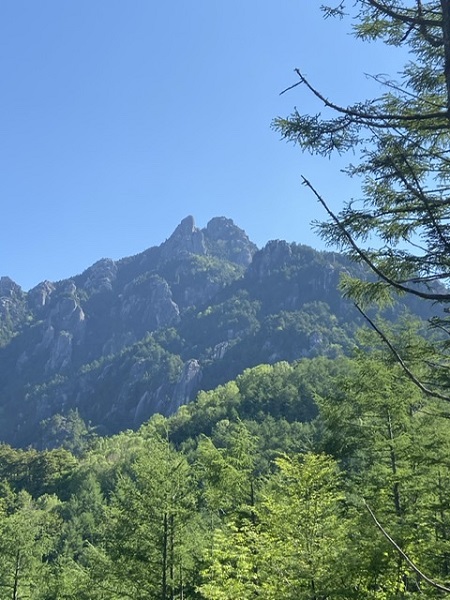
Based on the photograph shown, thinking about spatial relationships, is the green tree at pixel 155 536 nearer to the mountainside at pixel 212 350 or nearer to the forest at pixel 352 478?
the forest at pixel 352 478

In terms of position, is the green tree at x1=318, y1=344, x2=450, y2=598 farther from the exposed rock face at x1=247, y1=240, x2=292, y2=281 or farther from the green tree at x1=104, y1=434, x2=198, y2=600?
the exposed rock face at x1=247, y1=240, x2=292, y2=281

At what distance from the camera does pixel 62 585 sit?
2302cm

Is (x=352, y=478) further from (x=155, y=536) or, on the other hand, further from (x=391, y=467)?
(x=155, y=536)

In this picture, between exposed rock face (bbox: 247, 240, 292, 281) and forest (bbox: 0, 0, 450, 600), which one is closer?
forest (bbox: 0, 0, 450, 600)

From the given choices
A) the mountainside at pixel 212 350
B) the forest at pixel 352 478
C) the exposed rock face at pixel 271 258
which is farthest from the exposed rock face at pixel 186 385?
the forest at pixel 352 478

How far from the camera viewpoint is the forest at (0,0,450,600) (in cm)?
459

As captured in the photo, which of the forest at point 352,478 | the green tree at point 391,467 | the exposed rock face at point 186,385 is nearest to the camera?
the forest at point 352,478

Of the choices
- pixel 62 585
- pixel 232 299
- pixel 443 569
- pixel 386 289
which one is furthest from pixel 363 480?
pixel 232 299

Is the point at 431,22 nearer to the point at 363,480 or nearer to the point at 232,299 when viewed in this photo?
the point at 363,480

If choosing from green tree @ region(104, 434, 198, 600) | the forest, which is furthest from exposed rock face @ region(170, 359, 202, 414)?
green tree @ region(104, 434, 198, 600)

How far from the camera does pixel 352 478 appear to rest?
14.3 m

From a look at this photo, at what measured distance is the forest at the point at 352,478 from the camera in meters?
4.59

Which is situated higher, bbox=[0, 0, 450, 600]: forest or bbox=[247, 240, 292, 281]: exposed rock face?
bbox=[247, 240, 292, 281]: exposed rock face

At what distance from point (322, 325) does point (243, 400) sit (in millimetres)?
72345
